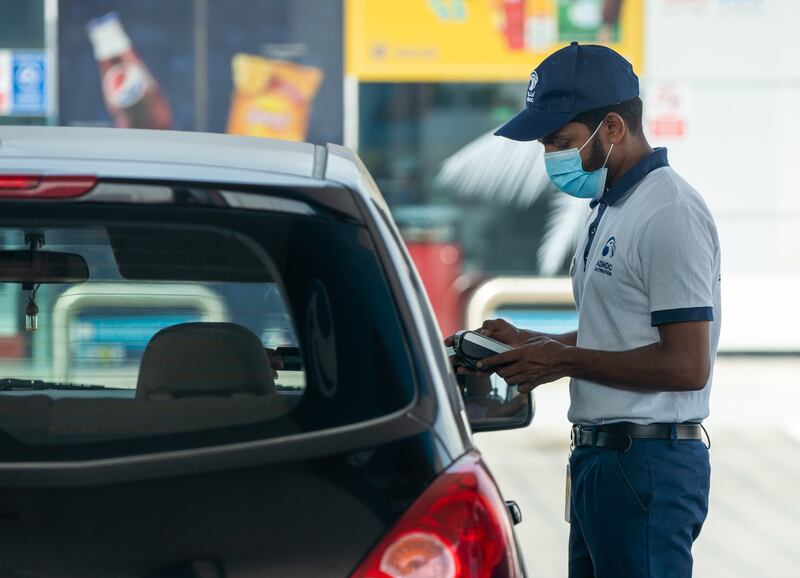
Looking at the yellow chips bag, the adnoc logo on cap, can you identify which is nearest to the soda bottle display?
the yellow chips bag

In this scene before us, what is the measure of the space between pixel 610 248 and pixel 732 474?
543cm

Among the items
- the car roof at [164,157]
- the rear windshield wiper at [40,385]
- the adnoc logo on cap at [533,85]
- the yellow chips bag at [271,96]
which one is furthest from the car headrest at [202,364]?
the yellow chips bag at [271,96]

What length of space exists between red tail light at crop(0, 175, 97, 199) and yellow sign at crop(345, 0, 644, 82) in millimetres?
10044

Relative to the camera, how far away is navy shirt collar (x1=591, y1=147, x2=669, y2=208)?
3.08 m

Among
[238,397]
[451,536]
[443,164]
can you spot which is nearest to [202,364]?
[238,397]

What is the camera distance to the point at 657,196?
2.96m

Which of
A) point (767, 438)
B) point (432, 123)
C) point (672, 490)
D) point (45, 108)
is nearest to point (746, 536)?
point (767, 438)

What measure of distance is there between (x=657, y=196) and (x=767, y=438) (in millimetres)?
6831

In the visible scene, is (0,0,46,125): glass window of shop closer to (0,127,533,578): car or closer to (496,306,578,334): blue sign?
(496,306,578,334): blue sign

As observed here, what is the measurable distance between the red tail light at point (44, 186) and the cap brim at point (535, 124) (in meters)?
1.42

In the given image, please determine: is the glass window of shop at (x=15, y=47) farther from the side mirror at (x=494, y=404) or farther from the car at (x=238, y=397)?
the car at (x=238, y=397)

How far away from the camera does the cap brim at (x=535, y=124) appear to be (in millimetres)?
3125

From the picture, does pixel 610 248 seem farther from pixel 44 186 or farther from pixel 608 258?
pixel 44 186

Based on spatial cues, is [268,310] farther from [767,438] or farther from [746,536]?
[767,438]
